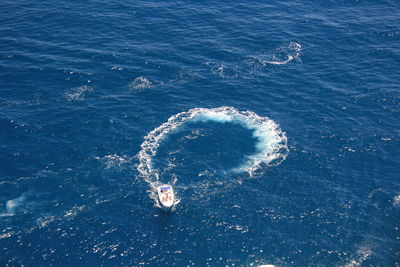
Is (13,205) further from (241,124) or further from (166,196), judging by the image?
(241,124)

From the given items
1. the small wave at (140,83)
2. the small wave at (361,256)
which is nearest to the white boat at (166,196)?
the small wave at (361,256)

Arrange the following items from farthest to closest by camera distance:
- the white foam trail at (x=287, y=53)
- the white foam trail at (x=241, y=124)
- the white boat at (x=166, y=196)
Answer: the white foam trail at (x=287, y=53) → the white foam trail at (x=241, y=124) → the white boat at (x=166, y=196)

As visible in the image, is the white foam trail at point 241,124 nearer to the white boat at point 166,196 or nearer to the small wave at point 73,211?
the white boat at point 166,196

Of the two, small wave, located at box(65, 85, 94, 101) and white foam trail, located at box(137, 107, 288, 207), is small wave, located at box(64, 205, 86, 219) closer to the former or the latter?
white foam trail, located at box(137, 107, 288, 207)

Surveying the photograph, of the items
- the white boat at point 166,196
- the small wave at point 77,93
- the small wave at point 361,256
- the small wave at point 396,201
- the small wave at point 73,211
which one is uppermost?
the small wave at point 77,93

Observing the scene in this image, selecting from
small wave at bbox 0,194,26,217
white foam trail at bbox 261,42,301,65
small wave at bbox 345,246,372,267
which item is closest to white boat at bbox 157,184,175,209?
small wave at bbox 0,194,26,217

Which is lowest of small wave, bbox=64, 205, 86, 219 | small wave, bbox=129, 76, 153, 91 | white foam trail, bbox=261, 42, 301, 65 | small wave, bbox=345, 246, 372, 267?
small wave, bbox=345, 246, 372, 267
